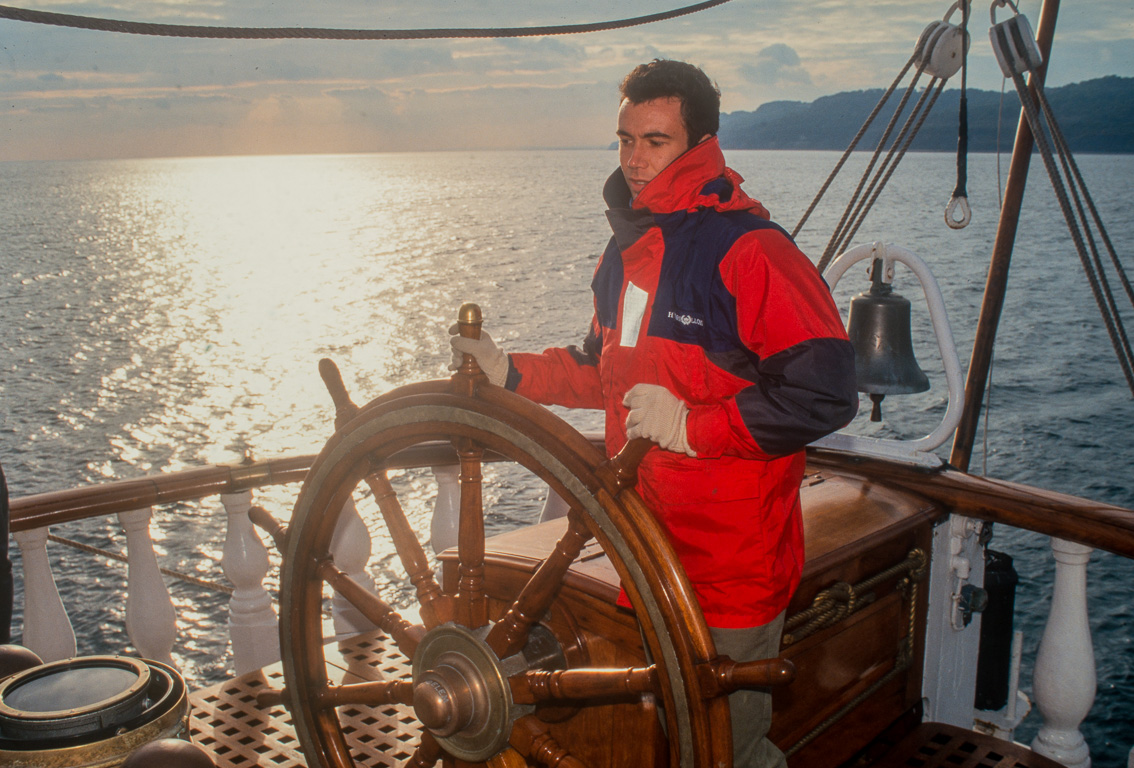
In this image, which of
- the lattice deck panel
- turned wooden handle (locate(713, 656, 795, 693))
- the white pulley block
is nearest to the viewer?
turned wooden handle (locate(713, 656, 795, 693))

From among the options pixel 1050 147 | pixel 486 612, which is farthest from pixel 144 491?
pixel 1050 147

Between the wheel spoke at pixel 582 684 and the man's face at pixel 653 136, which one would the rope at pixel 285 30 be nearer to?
the man's face at pixel 653 136

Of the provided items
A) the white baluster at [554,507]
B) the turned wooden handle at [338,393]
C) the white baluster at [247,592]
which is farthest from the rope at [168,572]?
the turned wooden handle at [338,393]

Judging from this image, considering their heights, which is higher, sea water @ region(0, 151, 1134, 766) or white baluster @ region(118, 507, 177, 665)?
white baluster @ region(118, 507, 177, 665)

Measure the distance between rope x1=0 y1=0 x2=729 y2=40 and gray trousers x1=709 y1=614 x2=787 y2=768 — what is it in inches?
40.3

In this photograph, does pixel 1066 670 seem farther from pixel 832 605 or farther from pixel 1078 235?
pixel 1078 235

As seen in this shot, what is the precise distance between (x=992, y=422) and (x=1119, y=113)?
311 ft

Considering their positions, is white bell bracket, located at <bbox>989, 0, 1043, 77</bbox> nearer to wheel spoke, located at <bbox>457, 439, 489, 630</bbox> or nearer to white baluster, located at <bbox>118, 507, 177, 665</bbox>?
wheel spoke, located at <bbox>457, 439, 489, 630</bbox>

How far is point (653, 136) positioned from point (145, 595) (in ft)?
5.48

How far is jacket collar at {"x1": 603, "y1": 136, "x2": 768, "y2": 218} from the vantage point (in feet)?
4.18

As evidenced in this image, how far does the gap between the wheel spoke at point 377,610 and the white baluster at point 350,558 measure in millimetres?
977

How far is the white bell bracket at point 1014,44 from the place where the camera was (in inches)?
85.9

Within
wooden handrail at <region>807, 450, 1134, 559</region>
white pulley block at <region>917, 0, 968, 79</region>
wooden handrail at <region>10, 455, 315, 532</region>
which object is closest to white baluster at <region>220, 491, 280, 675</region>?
wooden handrail at <region>10, 455, 315, 532</region>

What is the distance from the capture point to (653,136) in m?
1.31
